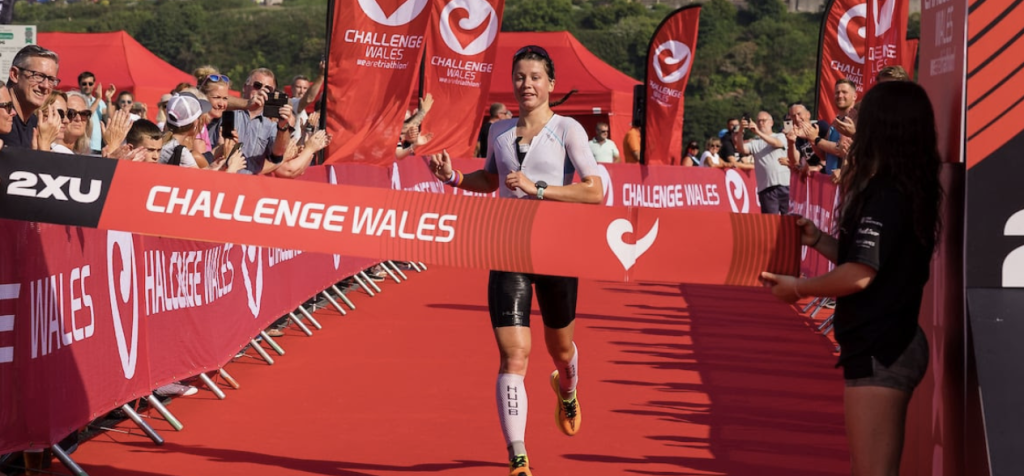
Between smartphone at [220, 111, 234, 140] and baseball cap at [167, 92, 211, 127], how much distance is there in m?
1.45

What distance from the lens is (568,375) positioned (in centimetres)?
756

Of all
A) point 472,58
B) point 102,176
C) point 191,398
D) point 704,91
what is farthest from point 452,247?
point 704,91

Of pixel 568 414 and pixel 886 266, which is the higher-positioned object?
pixel 886 266

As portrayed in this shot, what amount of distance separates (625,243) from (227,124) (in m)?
5.59

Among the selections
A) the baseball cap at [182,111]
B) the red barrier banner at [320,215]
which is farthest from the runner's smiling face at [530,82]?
the baseball cap at [182,111]

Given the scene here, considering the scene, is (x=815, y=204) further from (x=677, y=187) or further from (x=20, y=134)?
(x=677, y=187)

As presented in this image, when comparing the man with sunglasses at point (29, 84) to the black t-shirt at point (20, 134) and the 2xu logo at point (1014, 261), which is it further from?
the 2xu logo at point (1014, 261)

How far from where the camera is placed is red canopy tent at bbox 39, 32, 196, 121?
3256 cm

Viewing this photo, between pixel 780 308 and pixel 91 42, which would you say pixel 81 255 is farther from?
pixel 91 42

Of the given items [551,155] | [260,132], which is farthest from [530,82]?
[260,132]

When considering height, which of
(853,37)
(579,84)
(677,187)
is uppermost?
(579,84)

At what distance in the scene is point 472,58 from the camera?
19078 mm

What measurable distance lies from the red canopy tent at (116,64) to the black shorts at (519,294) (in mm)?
26000

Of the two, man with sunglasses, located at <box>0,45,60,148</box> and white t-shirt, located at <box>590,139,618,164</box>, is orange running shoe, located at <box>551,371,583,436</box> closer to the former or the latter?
man with sunglasses, located at <box>0,45,60,148</box>
